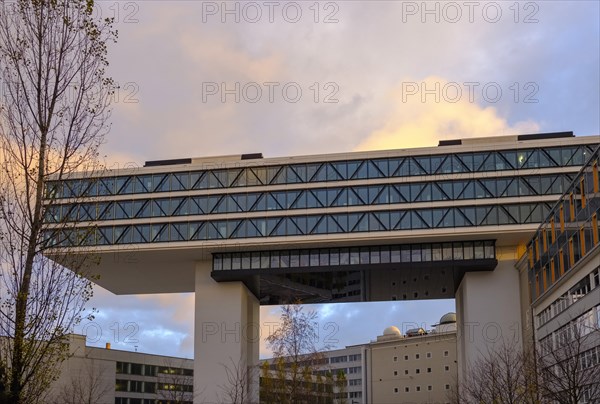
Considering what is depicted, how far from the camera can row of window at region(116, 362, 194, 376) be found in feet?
365

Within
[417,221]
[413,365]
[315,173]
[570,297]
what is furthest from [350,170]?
[413,365]

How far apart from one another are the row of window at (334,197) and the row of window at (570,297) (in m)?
11.3

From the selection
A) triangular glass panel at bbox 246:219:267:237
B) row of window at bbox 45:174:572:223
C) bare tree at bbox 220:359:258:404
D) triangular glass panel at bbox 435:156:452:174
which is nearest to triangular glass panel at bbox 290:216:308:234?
row of window at bbox 45:174:572:223

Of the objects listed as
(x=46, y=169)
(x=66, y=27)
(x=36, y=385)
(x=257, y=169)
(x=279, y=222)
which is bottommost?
(x=36, y=385)

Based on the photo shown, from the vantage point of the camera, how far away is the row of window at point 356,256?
71.4 metres

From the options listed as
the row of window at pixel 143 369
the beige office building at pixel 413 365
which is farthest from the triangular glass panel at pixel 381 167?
the beige office building at pixel 413 365

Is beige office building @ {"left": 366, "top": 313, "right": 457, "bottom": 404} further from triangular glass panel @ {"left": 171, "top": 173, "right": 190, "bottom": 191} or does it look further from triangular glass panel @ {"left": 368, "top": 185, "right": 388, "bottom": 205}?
triangular glass panel @ {"left": 171, "top": 173, "right": 190, "bottom": 191}

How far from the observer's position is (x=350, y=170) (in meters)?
72.9

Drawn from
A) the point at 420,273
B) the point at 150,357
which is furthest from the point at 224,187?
the point at 150,357

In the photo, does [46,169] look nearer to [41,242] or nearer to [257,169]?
[41,242]

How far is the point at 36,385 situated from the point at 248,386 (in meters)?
54.6

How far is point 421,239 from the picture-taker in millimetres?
70938

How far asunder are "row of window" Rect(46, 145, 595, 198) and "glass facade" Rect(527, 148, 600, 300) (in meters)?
7.76

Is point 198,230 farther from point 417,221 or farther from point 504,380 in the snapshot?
point 504,380
